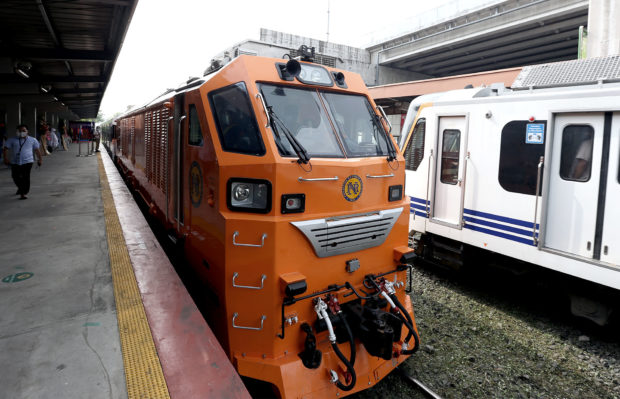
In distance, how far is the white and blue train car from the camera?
15.1 ft

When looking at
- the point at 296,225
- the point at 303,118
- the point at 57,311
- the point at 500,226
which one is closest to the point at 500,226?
the point at 500,226

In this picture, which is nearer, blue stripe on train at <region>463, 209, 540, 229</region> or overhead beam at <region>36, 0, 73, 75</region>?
blue stripe on train at <region>463, 209, 540, 229</region>

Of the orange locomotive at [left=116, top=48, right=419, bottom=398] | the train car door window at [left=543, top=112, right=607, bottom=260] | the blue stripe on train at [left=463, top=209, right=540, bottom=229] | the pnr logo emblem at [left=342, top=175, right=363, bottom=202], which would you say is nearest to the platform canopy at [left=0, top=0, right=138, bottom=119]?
the orange locomotive at [left=116, top=48, right=419, bottom=398]

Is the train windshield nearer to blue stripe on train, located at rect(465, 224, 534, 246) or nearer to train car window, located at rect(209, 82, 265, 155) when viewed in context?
train car window, located at rect(209, 82, 265, 155)

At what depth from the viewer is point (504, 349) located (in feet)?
15.2

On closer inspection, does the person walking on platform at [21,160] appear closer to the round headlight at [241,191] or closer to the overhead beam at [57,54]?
the overhead beam at [57,54]

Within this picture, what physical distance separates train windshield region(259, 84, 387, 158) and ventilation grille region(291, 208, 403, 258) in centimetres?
59

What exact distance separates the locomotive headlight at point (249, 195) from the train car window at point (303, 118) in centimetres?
46

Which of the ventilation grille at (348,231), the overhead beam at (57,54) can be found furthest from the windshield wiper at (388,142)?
the overhead beam at (57,54)

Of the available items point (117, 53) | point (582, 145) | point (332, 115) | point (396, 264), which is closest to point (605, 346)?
point (582, 145)

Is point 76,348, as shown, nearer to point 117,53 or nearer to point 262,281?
point 262,281

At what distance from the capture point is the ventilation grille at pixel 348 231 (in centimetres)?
335

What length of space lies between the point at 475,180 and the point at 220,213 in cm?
412

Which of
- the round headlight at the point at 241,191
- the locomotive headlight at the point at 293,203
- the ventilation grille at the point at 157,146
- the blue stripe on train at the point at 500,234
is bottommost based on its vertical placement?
the blue stripe on train at the point at 500,234
